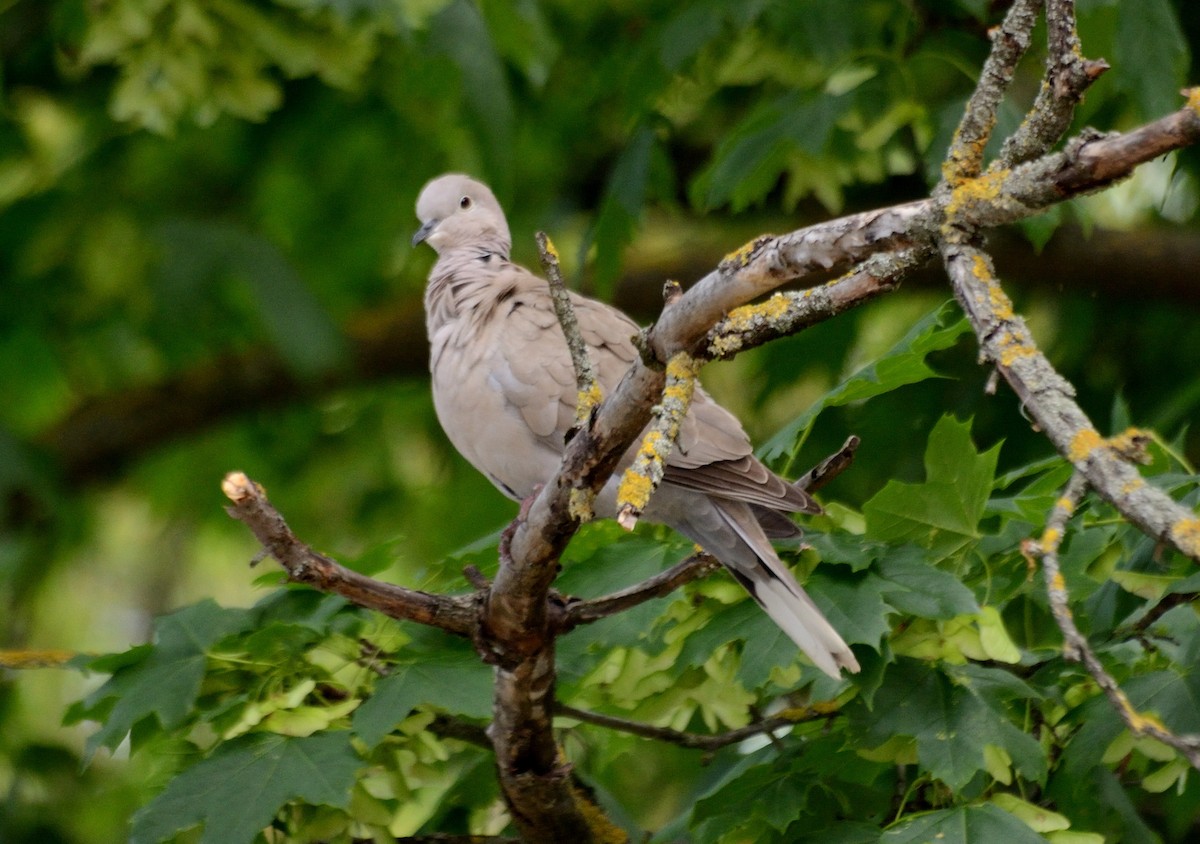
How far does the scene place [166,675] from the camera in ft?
7.50

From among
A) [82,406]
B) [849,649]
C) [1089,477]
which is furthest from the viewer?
[82,406]

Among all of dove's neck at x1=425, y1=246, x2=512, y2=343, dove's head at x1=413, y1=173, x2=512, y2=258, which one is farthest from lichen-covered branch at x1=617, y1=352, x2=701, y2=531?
dove's head at x1=413, y1=173, x2=512, y2=258

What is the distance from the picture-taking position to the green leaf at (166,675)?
88.2 inches

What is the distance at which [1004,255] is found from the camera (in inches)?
166

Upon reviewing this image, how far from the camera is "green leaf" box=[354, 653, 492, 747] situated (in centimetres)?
214

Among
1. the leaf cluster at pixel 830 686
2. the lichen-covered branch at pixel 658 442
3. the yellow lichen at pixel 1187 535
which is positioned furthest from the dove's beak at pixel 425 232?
the yellow lichen at pixel 1187 535

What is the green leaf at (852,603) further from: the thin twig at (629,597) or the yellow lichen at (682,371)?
the yellow lichen at (682,371)

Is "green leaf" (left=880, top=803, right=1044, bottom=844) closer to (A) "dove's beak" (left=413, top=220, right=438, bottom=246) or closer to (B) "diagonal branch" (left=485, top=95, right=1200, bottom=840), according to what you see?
(B) "diagonal branch" (left=485, top=95, right=1200, bottom=840)

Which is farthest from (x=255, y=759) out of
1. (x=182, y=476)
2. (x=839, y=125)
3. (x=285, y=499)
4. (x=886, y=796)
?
(x=182, y=476)

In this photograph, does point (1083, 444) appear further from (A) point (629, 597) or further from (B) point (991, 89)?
(A) point (629, 597)

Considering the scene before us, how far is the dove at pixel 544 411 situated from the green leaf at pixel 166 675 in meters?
0.71

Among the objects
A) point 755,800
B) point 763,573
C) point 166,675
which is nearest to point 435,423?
point 166,675

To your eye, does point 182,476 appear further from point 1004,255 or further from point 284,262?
point 1004,255

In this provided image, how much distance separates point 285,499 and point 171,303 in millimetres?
1768
